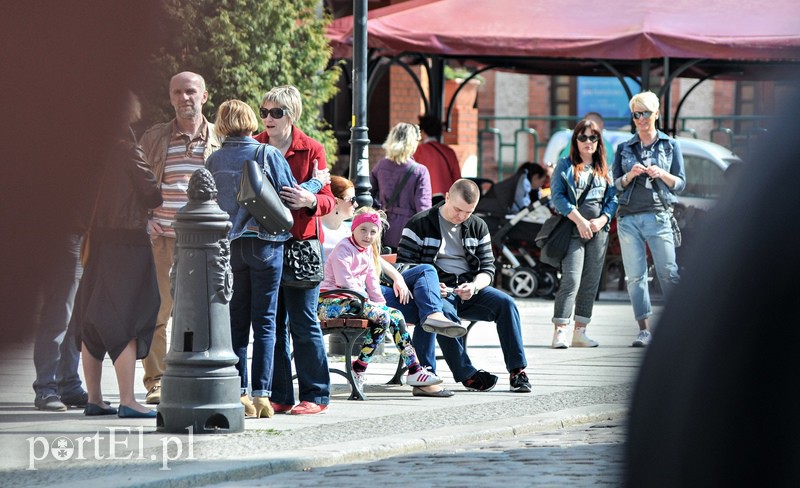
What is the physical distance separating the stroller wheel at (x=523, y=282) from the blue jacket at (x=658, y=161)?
447 cm

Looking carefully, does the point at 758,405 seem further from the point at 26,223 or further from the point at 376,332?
the point at 376,332

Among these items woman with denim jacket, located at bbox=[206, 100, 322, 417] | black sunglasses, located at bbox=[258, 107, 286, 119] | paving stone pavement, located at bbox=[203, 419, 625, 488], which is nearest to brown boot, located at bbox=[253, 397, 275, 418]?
woman with denim jacket, located at bbox=[206, 100, 322, 417]

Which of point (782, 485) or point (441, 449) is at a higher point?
point (782, 485)

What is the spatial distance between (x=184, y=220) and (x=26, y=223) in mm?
5613

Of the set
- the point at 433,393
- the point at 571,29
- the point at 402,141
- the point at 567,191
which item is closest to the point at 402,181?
the point at 402,141

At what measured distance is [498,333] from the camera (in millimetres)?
8164

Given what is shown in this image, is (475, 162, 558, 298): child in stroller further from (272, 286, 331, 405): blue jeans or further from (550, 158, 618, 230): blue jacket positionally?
(272, 286, 331, 405): blue jeans

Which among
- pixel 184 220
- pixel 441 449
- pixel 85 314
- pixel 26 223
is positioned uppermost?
pixel 26 223

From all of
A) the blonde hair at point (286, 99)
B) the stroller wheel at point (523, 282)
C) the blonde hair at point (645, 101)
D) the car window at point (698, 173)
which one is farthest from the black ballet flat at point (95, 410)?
the car window at point (698, 173)

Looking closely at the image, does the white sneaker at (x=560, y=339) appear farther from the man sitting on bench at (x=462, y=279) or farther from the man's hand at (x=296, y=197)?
Answer: the man's hand at (x=296, y=197)

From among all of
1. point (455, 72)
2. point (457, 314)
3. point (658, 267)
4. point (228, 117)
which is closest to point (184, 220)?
point (228, 117)

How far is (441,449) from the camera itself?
626 cm

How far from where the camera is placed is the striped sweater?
8.42 m

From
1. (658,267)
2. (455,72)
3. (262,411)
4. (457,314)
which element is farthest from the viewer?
(455,72)
